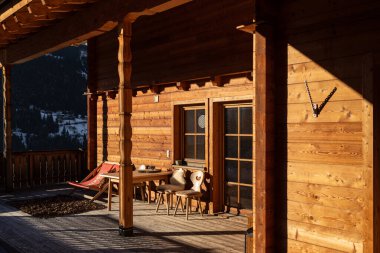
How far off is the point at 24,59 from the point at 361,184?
29.4 ft

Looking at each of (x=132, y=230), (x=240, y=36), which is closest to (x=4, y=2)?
(x=240, y=36)

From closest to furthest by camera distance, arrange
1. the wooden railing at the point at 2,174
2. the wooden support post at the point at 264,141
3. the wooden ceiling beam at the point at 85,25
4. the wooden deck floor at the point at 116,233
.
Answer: the wooden support post at the point at 264,141 < the wooden deck floor at the point at 116,233 < the wooden ceiling beam at the point at 85,25 < the wooden railing at the point at 2,174

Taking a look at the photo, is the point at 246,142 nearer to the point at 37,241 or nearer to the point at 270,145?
the point at 270,145

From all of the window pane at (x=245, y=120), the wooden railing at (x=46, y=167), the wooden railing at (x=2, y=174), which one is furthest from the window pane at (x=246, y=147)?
the wooden railing at (x=2, y=174)

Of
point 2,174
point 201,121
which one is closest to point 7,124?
point 2,174

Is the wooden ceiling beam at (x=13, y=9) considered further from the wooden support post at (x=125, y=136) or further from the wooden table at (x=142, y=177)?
the wooden table at (x=142, y=177)

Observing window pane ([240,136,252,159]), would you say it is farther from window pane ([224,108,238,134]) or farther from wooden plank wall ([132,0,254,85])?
wooden plank wall ([132,0,254,85])

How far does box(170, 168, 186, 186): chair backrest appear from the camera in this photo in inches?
336

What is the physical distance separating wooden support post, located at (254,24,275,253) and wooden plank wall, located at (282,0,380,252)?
0.60ft

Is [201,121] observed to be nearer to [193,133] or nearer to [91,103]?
[193,133]

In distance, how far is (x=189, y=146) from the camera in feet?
29.6

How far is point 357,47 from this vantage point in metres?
3.80

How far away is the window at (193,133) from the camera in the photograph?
865 cm

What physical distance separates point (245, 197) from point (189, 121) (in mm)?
2145
